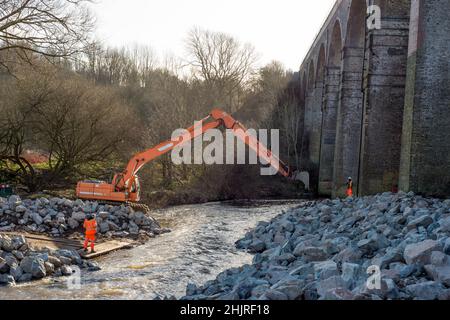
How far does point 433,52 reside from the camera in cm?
1077

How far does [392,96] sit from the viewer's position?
44.7 feet

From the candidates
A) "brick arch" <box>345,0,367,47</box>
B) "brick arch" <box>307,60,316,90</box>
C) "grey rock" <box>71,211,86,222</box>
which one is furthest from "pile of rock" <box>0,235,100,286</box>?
"brick arch" <box>307,60,316,90</box>

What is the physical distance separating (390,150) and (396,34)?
340 cm

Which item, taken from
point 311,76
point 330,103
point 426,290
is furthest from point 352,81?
point 311,76

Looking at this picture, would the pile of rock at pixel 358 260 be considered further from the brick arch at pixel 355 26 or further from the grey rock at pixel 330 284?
the brick arch at pixel 355 26

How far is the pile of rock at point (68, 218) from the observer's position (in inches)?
427

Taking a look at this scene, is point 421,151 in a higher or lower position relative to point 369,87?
lower

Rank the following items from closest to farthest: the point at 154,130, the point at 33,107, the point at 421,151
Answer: the point at 421,151, the point at 33,107, the point at 154,130

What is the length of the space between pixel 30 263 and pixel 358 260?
5136 mm

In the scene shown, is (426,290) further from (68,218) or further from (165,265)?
(68,218)

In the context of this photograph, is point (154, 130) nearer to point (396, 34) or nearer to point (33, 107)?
point (33, 107)

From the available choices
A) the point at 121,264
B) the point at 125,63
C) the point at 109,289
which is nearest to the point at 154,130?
the point at 121,264

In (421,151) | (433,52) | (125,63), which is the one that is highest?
(125,63)

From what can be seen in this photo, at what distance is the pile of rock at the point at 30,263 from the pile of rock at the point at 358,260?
9.39 ft
